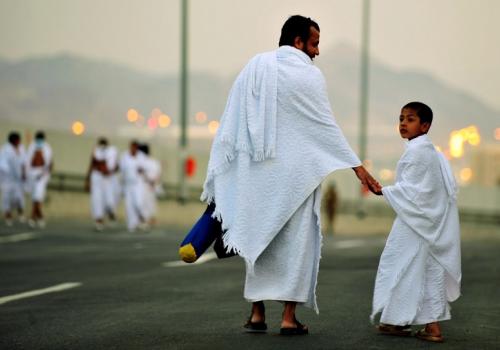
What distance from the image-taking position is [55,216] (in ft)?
118

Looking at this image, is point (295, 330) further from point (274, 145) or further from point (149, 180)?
point (149, 180)

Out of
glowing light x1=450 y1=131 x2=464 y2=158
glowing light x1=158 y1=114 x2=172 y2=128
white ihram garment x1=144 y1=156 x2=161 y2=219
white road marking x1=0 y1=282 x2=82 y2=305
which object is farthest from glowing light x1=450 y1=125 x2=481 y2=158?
white road marking x1=0 y1=282 x2=82 y2=305

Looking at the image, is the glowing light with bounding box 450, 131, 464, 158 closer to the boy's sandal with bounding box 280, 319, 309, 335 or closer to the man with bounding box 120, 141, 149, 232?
the man with bounding box 120, 141, 149, 232

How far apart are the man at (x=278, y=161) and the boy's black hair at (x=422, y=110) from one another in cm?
50

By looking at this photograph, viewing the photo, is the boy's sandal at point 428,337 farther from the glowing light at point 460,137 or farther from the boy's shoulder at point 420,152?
the glowing light at point 460,137

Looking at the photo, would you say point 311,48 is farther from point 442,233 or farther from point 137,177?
point 137,177

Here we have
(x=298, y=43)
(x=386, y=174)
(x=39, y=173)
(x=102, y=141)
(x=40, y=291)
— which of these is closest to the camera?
(x=298, y=43)

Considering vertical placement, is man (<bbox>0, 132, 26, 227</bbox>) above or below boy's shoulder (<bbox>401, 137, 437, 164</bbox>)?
below

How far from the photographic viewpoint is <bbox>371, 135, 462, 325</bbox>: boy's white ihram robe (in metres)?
9.09

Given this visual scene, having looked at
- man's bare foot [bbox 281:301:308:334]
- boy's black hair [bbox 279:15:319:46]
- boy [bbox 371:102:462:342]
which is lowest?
man's bare foot [bbox 281:301:308:334]

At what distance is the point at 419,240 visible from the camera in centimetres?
920

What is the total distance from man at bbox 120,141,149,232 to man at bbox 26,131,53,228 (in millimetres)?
1980

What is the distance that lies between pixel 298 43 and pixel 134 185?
21.4m

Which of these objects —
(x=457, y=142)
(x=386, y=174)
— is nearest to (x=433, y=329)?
(x=457, y=142)
